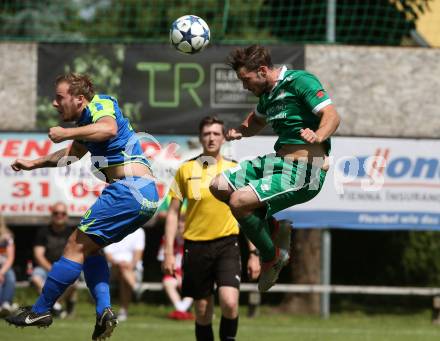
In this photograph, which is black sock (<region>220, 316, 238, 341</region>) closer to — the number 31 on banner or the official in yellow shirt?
the official in yellow shirt

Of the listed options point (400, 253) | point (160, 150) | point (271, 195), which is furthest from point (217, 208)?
point (400, 253)

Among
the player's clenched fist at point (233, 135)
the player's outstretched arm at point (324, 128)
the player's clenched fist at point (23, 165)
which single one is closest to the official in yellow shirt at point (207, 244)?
the player's clenched fist at point (233, 135)

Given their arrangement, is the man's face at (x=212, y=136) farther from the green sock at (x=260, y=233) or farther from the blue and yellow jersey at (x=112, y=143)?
the blue and yellow jersey at (x=112, y=143)

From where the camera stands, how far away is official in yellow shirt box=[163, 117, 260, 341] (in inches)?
361

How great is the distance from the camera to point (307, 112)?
7.91 meters

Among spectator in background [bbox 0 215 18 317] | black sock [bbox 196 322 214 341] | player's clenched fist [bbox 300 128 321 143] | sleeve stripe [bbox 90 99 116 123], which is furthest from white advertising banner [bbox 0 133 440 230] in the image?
player's clenched fist [bbox 300 128 321 143]

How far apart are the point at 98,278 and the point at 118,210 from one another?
65cm

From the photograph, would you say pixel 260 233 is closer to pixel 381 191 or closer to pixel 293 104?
pixel 293 104

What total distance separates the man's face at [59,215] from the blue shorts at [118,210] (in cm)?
540

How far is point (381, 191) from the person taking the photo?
538 inches

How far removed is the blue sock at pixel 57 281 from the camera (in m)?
7.75

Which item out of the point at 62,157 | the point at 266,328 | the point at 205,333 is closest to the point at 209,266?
the point at 205,333

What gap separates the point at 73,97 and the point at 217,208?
7.55 ft

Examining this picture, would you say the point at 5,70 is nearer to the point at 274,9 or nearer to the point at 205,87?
the point at 205,87
